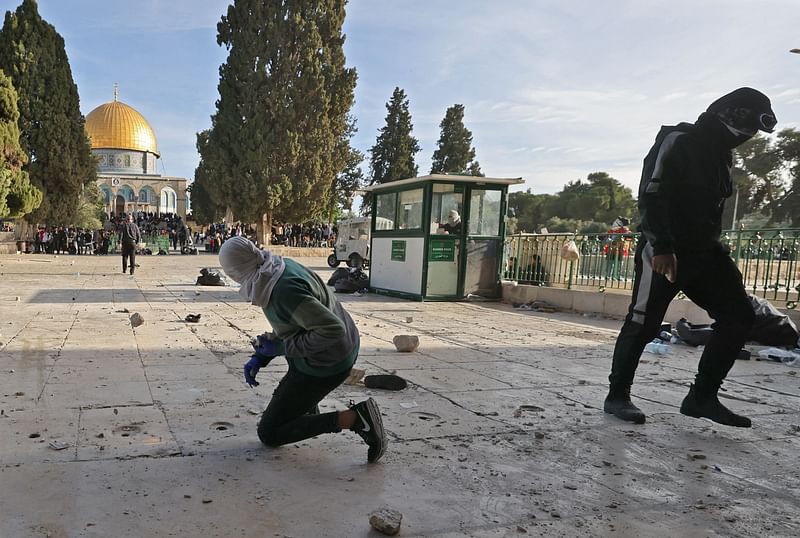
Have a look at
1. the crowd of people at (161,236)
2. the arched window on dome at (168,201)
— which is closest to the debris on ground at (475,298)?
the crowd of people at (161,236)

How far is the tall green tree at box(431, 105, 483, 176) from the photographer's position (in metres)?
44.3

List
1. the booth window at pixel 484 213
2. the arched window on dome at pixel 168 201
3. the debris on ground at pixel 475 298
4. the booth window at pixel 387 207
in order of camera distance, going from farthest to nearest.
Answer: the arched window on dome at pixel 168 201 → the booth window at pixel 387 207 → the debris on ground at pixel 475 298 → the booth window at pixel 484 213

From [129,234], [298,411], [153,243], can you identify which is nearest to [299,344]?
[298,411]

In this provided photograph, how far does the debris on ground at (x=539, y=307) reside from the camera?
10.0 metres

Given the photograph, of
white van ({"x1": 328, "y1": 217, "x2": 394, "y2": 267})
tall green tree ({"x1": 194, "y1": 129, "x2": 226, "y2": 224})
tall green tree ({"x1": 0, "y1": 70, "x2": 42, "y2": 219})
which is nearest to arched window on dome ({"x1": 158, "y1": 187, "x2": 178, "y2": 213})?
tall green tree ({"x1": 194, "y1": 129, "x2": 226, "y2": 224})

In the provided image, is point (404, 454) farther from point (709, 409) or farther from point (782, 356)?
point (782, 356)

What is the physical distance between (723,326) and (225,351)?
4053 mm

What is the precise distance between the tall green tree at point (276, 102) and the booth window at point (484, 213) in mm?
20912

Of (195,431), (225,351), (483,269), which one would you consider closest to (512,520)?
(195,431)

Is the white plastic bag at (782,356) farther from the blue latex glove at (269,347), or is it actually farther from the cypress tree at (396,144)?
the cypress tree at (396,144)

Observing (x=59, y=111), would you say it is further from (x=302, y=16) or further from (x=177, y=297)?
(x=177, y=297)

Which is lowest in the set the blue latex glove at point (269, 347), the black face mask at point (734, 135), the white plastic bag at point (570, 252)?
the blue latex glove at point (269, 347)

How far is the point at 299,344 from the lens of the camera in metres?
2.57

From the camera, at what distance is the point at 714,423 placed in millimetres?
3447
